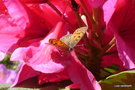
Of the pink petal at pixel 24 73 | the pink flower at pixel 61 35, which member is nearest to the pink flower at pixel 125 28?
the pink flower at pixel 61 35

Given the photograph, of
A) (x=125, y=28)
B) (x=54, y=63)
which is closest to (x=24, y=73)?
(x=54, y=63)

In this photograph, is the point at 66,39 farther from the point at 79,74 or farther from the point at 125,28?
the point at 125,28

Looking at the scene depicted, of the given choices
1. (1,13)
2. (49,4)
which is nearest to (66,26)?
(49,4)

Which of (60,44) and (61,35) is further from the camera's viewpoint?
(61,35)

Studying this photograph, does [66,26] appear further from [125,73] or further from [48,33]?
[125,73]

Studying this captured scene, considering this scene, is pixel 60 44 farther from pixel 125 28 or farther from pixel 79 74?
pixel 125 28

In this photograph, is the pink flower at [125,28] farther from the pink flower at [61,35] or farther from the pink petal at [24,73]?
the pink petal at [24,73]

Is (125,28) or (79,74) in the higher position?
(125,28)

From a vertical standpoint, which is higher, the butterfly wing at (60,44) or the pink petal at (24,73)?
the butterfly wing at (60,44)

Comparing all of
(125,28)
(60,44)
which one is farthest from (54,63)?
(125,28)

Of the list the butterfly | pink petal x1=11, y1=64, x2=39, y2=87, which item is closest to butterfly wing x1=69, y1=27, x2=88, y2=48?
the butterfly
